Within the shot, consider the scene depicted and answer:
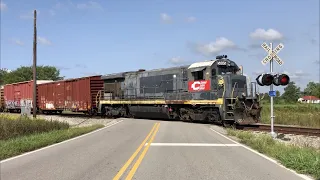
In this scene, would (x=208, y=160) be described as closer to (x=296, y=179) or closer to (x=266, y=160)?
(x=266, y=160)

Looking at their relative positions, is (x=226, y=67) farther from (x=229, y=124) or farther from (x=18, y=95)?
(x=18, y=95)

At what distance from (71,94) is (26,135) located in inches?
785

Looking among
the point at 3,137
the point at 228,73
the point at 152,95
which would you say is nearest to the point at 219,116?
Result: the point at 228,73

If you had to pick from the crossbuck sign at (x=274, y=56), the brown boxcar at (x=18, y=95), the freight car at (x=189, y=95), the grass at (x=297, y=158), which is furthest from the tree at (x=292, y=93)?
the grass at (x=297, y=158)

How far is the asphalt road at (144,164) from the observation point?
753 cm

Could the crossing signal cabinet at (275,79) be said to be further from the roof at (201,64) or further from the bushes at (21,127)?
the bushes at (21,127)

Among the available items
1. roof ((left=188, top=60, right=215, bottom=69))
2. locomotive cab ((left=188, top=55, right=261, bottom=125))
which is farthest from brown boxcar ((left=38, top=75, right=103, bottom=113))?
locomotive cab ((left=188, top=55, right=261, bottom=125))

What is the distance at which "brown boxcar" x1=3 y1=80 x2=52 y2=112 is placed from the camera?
1589 inches

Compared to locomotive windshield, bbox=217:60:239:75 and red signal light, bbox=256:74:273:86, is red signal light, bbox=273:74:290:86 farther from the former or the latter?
locomotive windshield, bbox=217:60:239:75

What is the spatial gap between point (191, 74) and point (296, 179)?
675 inches

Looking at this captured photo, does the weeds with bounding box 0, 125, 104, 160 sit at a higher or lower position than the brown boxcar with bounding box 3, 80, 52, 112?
lower

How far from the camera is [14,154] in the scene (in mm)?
10852

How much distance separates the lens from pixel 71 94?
35.5 meters

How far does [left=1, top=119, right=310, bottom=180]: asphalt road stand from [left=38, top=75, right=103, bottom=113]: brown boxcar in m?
20.4
